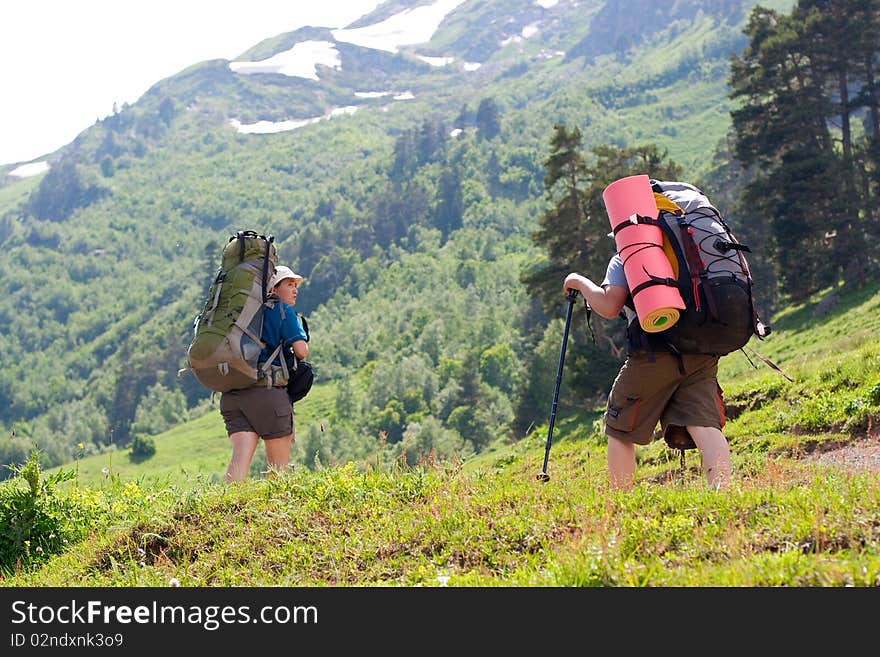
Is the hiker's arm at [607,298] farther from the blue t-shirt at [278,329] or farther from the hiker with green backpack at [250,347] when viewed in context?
the blue t-shirt at [278,329]

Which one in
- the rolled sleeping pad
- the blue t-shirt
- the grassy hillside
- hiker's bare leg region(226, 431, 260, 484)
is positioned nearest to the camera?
the grassy hillside

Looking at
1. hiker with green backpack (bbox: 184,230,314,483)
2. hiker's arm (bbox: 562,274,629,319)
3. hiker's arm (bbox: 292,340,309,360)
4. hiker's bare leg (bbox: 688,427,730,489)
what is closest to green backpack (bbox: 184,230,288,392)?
hiker with green backpack (bbox: 184,230,314,483)

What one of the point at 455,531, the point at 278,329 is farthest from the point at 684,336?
the point at 278,329

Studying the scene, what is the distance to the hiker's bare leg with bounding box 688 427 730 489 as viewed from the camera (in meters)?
5.68

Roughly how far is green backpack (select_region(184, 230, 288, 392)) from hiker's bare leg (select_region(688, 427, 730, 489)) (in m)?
3.52

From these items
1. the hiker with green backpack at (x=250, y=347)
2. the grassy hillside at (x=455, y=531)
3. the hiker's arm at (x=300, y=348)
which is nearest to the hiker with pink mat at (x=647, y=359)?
the grassy hillside at (x=455, y=531)

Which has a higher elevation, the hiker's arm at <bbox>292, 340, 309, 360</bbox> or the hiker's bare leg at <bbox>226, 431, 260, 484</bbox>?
the hiker's arm at <bbox>292, 340, 309, 360</bbox>

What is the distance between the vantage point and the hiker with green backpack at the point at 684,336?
565cm

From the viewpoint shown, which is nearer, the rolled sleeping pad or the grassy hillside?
the grassy hillside

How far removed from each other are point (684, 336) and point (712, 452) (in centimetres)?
80

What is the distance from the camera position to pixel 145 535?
6.09m

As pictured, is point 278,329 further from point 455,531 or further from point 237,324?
point 455,531

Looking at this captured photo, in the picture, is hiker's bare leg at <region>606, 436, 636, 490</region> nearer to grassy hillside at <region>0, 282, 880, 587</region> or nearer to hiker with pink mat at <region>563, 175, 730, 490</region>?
hiker with pink mat at <region>563, 175, 730, 490</region>
